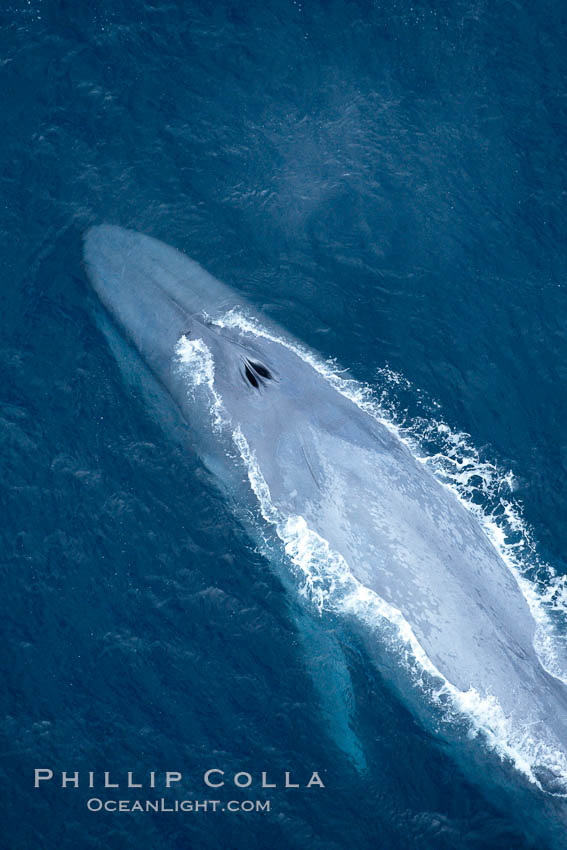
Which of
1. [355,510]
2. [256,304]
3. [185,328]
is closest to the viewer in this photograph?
[355,510]

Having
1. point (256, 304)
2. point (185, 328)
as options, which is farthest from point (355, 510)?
point (256, 304)

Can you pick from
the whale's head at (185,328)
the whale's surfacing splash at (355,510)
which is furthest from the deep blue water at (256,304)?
the whale's surfacing splash at (355,510)

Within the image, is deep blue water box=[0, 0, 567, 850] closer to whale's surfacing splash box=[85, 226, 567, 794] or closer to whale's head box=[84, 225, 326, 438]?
whale's head box=[84, 225, 326, 438]

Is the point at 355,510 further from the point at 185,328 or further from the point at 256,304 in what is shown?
the point at 256,304

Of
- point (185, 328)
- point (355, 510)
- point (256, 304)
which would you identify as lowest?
point (355, 510)

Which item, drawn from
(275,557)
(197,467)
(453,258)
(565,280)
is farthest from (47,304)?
(565,280)

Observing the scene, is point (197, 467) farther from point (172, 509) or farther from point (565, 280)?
point (565, 280)
